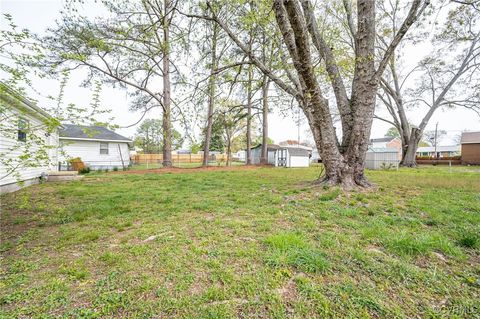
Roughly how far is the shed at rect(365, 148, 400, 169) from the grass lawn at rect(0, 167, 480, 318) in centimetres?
1131

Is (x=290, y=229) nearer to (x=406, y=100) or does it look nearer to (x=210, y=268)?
(x=210, y=268)

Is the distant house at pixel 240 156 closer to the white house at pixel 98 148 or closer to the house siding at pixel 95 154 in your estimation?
the white house at pixel 98 148

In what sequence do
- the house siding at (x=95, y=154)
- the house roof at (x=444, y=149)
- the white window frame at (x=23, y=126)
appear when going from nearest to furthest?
the white window frame at (x=23, y=126) → the house siding at (x=95, y=154) → the house roof at (x=444, y=149)

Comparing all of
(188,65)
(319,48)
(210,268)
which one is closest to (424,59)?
(319,48)

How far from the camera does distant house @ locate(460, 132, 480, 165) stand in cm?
2041

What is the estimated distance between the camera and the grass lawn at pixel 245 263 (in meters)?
1.39

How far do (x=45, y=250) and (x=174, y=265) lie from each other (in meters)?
1.68

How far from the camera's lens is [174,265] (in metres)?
1.87

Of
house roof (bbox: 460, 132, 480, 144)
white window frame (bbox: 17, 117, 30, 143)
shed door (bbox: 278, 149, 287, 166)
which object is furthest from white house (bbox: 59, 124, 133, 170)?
house roof (bbox: 460, 132, 480, 144)

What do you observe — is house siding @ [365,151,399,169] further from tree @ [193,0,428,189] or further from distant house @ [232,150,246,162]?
distant house @ [232,150,246,162]

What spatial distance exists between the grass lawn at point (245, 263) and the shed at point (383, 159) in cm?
1131

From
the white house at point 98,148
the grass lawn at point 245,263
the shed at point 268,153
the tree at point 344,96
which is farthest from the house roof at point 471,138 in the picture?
the white house at point 98,148

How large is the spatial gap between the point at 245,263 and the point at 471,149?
30.9 metres

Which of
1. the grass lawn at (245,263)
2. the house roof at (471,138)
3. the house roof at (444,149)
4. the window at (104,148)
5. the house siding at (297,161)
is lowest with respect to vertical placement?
the grass lawn at (245,263)
